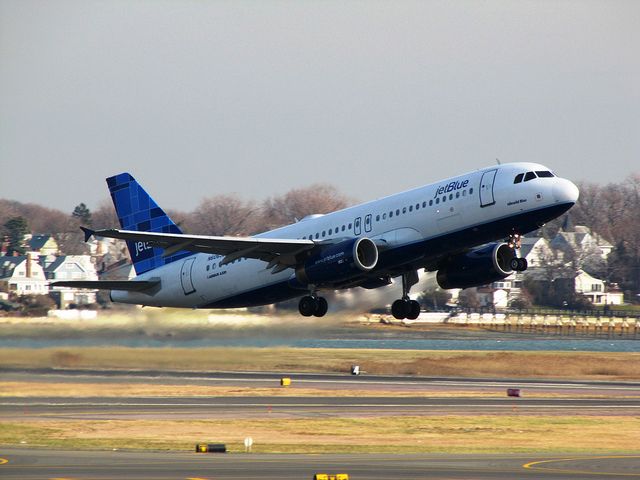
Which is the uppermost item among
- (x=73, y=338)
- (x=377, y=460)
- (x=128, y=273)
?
(x=128, y=273)

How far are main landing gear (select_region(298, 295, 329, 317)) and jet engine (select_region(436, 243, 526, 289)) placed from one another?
557 cm

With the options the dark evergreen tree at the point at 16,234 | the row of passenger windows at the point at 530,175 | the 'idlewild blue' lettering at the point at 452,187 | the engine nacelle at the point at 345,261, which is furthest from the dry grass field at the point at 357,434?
the dark evergreen tree at the point at 16,234

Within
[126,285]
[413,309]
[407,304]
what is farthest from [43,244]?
[413,309]

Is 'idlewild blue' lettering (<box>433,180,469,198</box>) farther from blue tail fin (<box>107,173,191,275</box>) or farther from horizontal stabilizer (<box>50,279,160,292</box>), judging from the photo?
horizontal stabilizer (<box>50,279,160,292</box>)

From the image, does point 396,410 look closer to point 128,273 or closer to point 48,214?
point 128,273

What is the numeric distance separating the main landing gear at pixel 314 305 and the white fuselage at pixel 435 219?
1.35m

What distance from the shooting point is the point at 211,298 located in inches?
2186

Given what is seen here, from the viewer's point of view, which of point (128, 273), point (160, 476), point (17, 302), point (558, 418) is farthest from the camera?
point (128, 273)

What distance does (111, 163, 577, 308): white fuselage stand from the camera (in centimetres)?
4594

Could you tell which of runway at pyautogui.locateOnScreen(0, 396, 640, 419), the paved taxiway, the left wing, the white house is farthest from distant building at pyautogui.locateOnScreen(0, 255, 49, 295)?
the left wing

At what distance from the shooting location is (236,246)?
164 feet

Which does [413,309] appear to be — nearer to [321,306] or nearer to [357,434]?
[321,306]

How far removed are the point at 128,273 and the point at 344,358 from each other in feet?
63.7

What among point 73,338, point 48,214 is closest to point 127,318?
point 73,338
